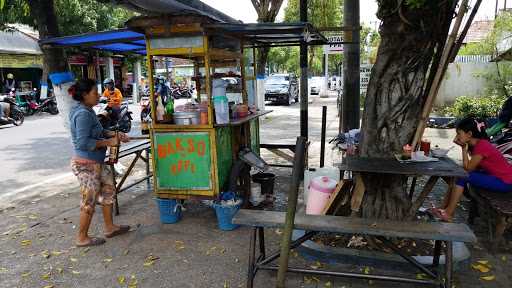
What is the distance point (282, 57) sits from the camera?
41812 mm

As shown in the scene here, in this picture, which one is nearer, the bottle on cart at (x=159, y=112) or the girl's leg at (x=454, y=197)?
the girl's leg at (x=454, y=197)

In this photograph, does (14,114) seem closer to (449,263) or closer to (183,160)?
(183,160)

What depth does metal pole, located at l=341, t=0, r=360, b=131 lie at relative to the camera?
270 inches

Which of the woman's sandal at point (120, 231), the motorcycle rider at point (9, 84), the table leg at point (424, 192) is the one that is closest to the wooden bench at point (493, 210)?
the table leg at point (424, 192)

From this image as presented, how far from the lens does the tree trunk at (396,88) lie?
350 cm

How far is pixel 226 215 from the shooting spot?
445 cm

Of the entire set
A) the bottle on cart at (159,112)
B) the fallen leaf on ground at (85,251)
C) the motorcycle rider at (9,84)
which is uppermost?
the motorcycle rider at (9,84)

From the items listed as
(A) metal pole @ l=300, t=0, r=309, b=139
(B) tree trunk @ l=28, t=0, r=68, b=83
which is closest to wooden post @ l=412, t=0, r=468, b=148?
(A) metal pole @ l=300, t=0, r=309, b=139

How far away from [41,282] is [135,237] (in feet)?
3.41

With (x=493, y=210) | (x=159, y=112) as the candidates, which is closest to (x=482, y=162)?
(x=493, y=210)

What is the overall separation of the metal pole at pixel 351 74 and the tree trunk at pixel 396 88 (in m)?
3.19

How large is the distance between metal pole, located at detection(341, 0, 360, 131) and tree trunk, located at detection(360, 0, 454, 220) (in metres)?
3.19

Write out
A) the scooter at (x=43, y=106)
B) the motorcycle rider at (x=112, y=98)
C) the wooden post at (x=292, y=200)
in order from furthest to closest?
the scooter at (x=43, y=106), the motorcycle rider at (x=112, y=98), the wooden post at (x=292, y=200)

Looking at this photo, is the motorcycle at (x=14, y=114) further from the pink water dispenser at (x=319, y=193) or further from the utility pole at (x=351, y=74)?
the pink water dispenser at (x=319, y=193)
